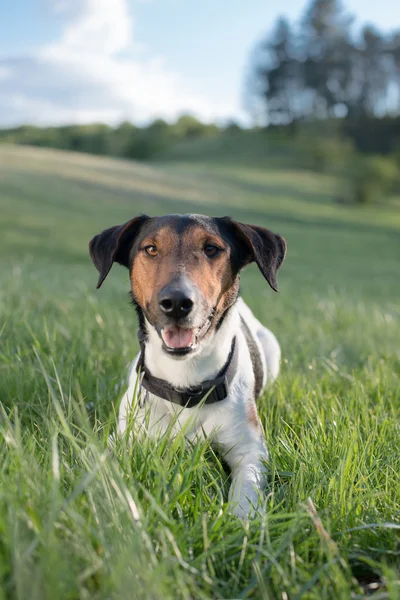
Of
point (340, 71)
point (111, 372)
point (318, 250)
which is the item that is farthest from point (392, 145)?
point (111, 372)

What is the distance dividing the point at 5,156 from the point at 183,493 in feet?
123

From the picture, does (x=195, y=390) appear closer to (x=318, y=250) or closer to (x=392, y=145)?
(x=318, y=250)

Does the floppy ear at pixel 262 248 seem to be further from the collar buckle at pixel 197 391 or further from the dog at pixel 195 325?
the collar buckle at pixel 197 391

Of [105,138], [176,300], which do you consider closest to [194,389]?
[176,300]

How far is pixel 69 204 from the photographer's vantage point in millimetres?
28766

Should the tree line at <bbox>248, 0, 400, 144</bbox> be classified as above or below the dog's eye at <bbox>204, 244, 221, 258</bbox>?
above

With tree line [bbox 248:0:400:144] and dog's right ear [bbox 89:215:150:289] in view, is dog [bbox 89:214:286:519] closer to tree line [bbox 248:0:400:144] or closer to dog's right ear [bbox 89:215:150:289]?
dog's right ear [bbox 89:215:150:289]

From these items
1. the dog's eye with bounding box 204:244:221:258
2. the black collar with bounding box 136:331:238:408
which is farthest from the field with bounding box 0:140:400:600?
the dog's eye with bounding box 204:244:221:258

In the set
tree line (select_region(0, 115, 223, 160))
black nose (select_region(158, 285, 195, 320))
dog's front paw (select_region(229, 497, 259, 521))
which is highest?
tree line (select_region(0, 115, 223, 160))

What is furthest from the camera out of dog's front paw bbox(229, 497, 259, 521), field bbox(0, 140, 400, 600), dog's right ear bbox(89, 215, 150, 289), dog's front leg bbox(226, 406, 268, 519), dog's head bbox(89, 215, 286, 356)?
dog's right ear bbox(89, 215, 150, 289)

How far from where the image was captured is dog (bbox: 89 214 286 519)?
287 cm

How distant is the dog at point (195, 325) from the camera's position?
287 cm

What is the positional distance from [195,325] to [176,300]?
22 cm

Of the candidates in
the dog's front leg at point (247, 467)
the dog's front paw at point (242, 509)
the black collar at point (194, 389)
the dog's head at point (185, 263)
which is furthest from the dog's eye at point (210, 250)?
the dog's front paw at point (242, 509)
